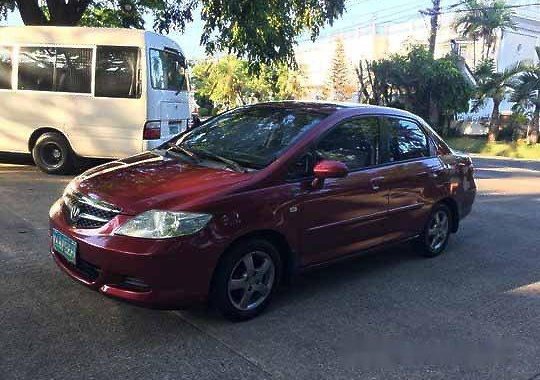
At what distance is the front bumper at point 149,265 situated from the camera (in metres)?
3.75

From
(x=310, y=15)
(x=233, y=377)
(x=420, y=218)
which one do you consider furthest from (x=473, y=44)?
(x=233, y=377)

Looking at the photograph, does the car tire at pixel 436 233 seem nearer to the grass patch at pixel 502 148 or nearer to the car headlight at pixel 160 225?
the car headlight at pixel 160 225

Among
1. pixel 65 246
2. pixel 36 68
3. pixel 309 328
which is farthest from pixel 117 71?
pixel 309 328

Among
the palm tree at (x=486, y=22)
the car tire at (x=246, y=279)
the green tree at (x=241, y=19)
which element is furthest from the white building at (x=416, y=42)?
the car tire at (x=246, y=279)

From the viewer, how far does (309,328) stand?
164 inches

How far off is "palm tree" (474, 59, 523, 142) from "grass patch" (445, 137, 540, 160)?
1.06 m

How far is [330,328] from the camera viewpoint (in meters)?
4.20

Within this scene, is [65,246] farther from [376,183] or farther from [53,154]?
[53,154]

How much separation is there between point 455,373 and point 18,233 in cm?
454

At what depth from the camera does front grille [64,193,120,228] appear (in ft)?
12.9

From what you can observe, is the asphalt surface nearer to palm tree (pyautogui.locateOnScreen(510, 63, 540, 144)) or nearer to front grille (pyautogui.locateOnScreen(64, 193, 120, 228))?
front grille (pyautogui.locateOnScreen(64, 193, 120, 228))

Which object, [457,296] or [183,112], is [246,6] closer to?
[183,112]

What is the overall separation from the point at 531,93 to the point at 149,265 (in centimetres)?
2884

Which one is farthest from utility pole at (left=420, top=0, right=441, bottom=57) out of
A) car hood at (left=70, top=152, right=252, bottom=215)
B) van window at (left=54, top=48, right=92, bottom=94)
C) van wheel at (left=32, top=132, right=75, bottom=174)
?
car hood at (left=70, top=152, right=252, bottom=215)
